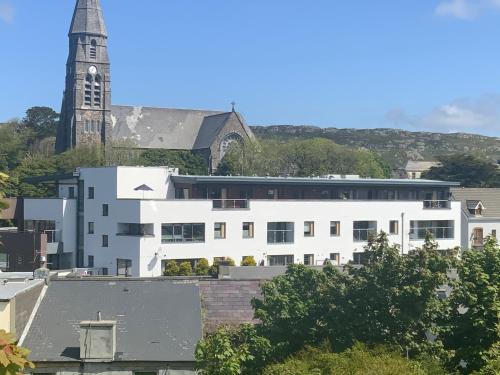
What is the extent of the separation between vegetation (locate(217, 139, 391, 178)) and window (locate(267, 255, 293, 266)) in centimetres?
3713

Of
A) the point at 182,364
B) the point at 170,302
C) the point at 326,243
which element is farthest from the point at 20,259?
the point at 182,364

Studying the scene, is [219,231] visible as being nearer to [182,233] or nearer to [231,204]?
[182,233]

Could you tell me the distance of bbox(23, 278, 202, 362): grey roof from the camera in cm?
2220

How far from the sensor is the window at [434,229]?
59.1m

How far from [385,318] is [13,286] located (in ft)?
36.1

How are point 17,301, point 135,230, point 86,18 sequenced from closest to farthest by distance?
point 17,301, point 135,230, point 86,18

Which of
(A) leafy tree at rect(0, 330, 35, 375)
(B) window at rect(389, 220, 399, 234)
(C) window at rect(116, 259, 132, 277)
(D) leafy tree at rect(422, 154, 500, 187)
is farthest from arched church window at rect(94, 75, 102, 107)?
(A) leafy tree at rect(0, 330, 35, 375)

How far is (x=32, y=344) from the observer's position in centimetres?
2255

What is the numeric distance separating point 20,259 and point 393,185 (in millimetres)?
26914

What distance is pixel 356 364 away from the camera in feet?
56.6

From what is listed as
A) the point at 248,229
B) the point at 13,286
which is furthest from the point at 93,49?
the point at 13,286

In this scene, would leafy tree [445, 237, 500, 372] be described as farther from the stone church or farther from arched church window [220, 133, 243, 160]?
the stone church

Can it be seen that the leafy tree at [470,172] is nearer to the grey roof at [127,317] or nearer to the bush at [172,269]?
the bush at [172,269]

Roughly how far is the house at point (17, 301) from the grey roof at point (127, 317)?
15.4 inches
